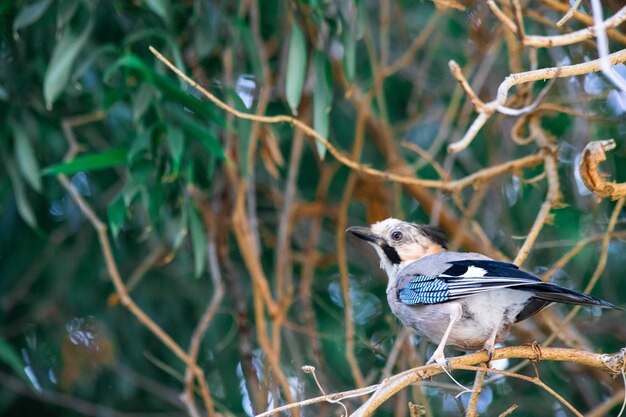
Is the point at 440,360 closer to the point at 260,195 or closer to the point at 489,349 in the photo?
the point at 489,349

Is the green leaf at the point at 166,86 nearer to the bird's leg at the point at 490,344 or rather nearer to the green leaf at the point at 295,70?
the green leaf at the point at 295,70

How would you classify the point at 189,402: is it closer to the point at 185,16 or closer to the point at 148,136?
the point at 148,136

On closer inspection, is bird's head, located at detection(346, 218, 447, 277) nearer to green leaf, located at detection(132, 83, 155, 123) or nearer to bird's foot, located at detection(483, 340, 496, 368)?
bird's foot, located at detection(483, 340, 496, 368)

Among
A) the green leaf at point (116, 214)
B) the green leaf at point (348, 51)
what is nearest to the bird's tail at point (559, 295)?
the green leaf at point (348, 51)

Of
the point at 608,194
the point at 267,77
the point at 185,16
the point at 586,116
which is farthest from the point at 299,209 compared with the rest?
the point at 608,194

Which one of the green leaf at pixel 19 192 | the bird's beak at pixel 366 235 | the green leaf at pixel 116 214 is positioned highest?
the bird's beak at pixel 366 235

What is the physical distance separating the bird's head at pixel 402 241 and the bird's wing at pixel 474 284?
1.40 feet

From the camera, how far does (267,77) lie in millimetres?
4367

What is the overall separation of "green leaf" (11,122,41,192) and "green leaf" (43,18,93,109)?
0.42 metres

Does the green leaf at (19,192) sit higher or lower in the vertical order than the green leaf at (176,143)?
lower

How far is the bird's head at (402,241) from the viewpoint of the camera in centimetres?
388

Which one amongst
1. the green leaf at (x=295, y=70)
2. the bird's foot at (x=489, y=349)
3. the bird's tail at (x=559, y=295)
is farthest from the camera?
the green leaf at (x=295, y=70)

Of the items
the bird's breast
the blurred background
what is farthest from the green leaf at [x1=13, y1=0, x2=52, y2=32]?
the bird's breast

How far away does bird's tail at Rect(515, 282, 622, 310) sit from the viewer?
2.73 metres
